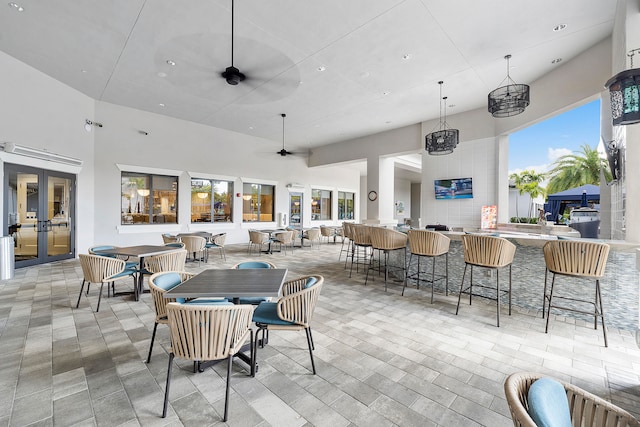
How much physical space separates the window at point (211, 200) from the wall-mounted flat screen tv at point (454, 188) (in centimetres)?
712

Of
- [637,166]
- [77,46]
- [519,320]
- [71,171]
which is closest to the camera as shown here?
[637,166]

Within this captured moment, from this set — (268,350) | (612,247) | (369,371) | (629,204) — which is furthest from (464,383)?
(629,204)

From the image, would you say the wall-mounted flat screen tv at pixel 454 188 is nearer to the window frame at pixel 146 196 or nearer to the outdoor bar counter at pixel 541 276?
the outdoor bar counter at pixel 541 276

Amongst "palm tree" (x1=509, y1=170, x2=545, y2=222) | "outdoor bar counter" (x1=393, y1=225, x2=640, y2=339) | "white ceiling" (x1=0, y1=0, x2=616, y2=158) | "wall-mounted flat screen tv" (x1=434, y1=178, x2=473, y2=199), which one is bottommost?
"outdoor bar counter" (x1=393, y1=225, x2=640, y2=339)

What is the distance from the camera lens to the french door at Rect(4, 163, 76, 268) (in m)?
5.74

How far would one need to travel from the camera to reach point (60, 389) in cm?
209

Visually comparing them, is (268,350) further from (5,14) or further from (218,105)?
(218,105)

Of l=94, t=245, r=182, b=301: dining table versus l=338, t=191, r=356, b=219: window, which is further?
l=338, t=191, r=356, b=219: window

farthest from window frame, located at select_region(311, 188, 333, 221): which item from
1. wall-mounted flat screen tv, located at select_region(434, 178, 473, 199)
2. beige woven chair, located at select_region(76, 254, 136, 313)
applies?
beige woven chair, located at select_region(76, 254, 136, 313)

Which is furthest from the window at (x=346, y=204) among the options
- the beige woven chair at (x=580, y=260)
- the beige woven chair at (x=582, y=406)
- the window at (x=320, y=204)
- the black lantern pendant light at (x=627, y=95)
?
the beige woven chair at (x=582, y=406)

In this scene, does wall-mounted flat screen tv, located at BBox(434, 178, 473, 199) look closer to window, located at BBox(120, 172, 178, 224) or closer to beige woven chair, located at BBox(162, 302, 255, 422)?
beige woven chair, located at BBox(162, 302, 255, 422)

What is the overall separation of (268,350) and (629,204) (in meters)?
4.17

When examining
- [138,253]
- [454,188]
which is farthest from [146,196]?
[454,188]

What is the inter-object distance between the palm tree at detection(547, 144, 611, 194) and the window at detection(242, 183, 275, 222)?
11.0 meters
